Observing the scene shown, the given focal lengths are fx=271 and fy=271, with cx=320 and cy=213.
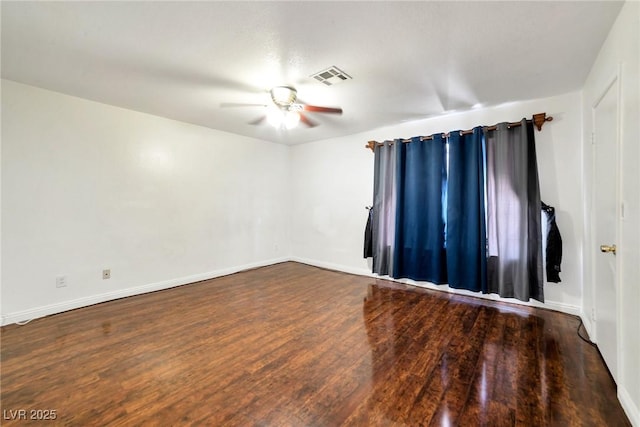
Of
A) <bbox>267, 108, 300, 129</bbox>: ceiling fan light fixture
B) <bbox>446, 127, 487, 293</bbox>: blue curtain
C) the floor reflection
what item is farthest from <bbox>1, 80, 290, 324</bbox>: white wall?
<bbox>446, 127, 487, 293</bbox>: blue curtain

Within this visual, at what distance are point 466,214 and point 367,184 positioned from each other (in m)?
1.62

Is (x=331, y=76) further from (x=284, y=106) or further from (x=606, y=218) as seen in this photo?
(x=606, y=218)

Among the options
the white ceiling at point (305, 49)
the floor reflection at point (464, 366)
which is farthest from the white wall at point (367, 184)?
the floor reflection at point (464, 366)

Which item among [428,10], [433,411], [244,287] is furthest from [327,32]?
[244,287]

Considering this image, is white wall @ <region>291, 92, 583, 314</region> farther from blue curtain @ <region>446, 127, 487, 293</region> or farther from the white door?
the white door

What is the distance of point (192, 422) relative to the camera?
1.53m

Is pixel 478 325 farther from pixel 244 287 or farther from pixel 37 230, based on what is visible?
pixel 37 230

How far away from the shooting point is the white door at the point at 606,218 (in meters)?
1.85

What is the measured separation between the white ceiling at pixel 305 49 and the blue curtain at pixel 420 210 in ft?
2.60

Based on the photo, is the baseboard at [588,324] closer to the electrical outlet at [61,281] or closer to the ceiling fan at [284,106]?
the ceiling fan at [284,106]

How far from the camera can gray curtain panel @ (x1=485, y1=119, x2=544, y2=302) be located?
9.97ft

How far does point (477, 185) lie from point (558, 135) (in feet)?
3.12

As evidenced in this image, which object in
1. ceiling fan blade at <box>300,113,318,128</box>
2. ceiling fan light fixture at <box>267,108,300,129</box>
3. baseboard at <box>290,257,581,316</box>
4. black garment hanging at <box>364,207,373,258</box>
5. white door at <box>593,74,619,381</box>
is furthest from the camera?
black garment hanging at <box>364,207,373,258</box>

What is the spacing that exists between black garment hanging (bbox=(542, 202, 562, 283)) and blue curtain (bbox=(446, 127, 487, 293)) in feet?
1.97
